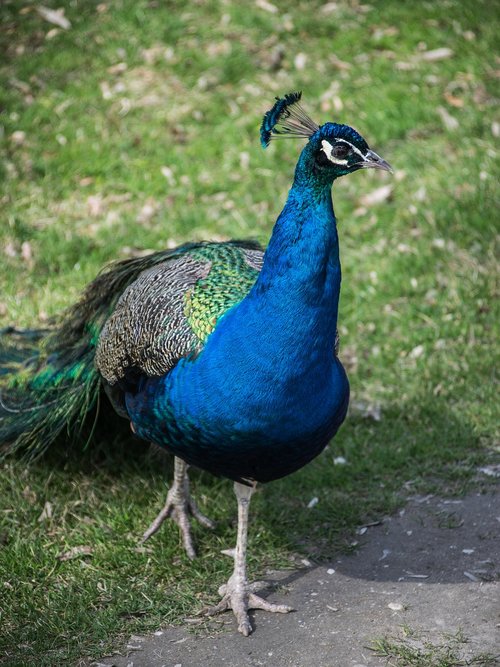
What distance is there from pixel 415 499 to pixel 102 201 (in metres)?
3.08

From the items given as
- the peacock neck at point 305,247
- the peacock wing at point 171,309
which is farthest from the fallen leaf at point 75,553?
the peacock neck at point 305,247

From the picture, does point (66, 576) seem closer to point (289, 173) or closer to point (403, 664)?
point (403, 664)

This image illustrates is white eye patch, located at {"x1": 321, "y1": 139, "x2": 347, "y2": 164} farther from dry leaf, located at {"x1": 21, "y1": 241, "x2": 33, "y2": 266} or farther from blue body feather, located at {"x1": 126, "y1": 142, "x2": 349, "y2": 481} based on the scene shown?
dry leaf, located at {"x1": 21, "y1": 241, "x2": 33, "y2": 266}

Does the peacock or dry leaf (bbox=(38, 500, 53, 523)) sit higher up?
the peacock

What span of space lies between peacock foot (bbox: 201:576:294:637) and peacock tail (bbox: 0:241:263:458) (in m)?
0.77

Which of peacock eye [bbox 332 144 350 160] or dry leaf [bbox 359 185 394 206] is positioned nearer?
peacock eye [bbox 332 144 350 160]

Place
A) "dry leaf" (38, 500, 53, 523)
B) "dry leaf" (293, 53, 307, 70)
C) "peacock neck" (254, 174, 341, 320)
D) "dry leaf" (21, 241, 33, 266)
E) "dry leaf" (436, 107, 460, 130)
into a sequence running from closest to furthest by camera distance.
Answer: "peacock neck" (254, 174, 341, 320) → "dry leaf" (38, 500, 53, 523) → "dry leaf" (21, 241, 33, 266) → "dry leaf" (436, 107, 460, 130) → "dry leaf" (293, 53, 307, 70)

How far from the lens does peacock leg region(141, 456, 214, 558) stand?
3.54 metres

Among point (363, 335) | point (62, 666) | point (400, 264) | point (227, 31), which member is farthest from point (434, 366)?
point (227, 31)

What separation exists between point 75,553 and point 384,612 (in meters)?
1.20

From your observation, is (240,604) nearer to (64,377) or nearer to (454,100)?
(64,377)

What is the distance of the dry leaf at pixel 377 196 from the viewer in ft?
18.2

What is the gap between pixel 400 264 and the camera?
5.06 m

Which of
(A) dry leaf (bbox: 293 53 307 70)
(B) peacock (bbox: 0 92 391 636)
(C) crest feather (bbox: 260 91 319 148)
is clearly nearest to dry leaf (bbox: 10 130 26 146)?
(A) dry leaf (bbox: 293 53 307 70)
